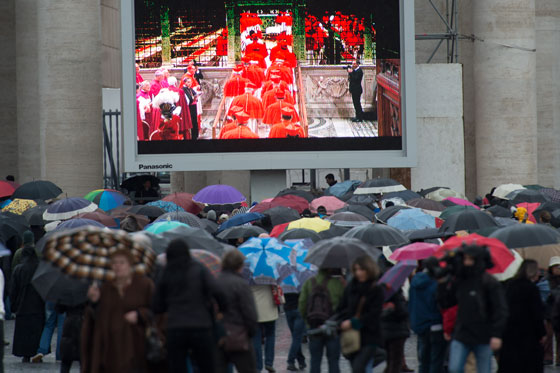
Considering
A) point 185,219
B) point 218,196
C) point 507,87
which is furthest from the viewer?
point 507,87

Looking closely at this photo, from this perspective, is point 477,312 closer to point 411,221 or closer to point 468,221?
point 468,221

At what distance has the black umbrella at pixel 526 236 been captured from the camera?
1152 centimetres

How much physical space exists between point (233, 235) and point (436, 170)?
1523 cm

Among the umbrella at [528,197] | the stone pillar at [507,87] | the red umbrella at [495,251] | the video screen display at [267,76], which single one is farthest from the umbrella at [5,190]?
the red umbrella at [495,251]

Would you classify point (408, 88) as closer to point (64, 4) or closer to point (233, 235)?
point (64, 4)

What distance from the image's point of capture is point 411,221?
15312mm

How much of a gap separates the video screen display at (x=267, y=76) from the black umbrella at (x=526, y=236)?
15.5 m

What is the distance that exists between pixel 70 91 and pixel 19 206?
778cm

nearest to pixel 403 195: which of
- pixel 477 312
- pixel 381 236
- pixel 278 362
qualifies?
pixel 381 236

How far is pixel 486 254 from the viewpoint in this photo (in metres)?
9.27

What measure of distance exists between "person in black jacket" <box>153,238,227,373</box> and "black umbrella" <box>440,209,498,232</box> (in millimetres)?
6393

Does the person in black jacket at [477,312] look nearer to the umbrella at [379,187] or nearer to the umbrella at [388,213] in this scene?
the umbrella at [388,213]

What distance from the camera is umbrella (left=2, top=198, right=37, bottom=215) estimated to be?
19.7 meters

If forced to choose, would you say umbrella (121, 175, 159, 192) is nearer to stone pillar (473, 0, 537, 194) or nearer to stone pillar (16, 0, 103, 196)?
stone pillar (16, 0, 103, 196)
